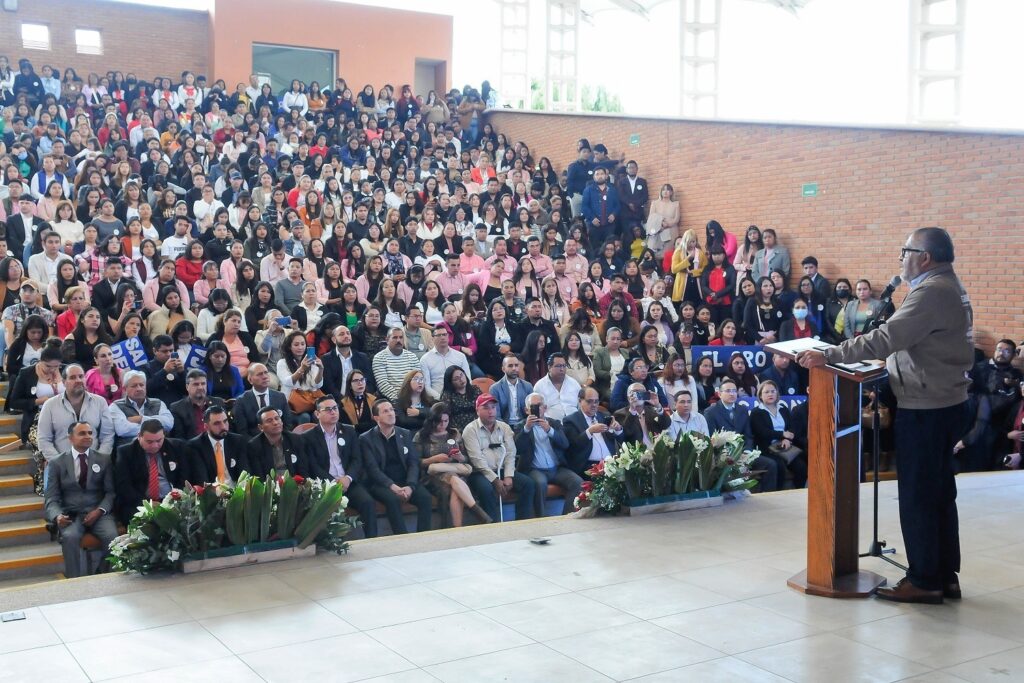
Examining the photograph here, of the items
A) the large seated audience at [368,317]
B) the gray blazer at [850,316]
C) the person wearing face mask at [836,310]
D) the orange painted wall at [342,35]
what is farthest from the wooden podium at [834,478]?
the orange painted wall at [342,35]

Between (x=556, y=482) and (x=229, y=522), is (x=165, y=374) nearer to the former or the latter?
(x=556, y=482)

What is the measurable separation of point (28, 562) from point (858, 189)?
10106mm

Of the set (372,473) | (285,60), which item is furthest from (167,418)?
(285,60)

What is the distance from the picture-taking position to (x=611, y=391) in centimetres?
972

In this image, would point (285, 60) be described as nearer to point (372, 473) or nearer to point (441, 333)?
point (441, 333)

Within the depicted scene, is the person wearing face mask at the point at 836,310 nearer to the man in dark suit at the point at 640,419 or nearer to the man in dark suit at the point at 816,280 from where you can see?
the man in dark suit at the point at 816,280

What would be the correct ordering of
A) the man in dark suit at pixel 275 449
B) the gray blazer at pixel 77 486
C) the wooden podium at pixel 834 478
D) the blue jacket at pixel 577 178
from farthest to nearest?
1. the blue jacket at pixel 577 178
2. the man in dark suit at pixel 275 449
3. the gray blazer at pixel 77 486
4. the wooden podium at pixel 834 478

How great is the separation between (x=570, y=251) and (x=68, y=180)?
6.23m

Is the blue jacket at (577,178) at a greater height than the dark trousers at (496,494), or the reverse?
the blue jacket at (577,178)

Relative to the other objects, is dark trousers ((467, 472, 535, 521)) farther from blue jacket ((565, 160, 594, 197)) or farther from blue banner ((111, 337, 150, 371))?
blue jacket ((565, 160, 594, 197))

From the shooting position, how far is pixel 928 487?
433 centimetres

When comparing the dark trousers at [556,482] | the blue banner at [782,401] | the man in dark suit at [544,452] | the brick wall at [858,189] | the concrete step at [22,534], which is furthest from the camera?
the brick wall at [858,189]

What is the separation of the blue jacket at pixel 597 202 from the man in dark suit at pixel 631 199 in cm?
11

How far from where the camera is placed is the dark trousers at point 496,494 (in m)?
8.12
